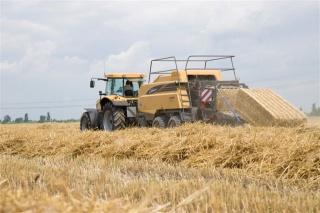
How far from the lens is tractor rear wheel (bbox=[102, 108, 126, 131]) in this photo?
14.4m

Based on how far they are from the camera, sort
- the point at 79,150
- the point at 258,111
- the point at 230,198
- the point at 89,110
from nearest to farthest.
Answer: the point at 230,198 → the point at 79,150 → the point at 258,111 → the point at 89,110

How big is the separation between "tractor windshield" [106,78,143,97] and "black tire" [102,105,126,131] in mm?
662

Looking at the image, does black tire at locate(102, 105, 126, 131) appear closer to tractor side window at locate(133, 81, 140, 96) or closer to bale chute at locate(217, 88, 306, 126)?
tractor side window at locate(133, 81, 140, 96)

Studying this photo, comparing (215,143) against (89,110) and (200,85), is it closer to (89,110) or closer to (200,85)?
(200,85)

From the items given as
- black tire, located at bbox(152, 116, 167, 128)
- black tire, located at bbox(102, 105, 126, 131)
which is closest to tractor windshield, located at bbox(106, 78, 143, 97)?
black tire, located at bbox(102, 105, 126, 131)

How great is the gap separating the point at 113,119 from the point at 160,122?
217 centimetres

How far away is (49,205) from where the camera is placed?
75.7 inches

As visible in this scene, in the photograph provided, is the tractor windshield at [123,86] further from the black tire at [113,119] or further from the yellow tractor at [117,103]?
the black tire at [113,119]

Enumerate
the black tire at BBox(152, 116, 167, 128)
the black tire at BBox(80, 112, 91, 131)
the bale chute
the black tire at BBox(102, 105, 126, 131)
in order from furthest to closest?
1. the black tire at BBox(80, 112, 91, 131)
2. the black tire at BBox(102, 105, 126, 131)
3. the black tire at BBox(152, 116, 167, 128)
4. the bale chute

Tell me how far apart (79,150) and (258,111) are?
459cm

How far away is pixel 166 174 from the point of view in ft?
18.5

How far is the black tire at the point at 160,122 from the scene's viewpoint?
1292 cm

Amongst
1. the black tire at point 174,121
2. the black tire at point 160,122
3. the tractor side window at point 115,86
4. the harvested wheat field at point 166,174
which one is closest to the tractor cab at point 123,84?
the tractor side window at point 115,86

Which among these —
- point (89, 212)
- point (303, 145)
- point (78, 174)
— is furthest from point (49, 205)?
point (303, 145)
